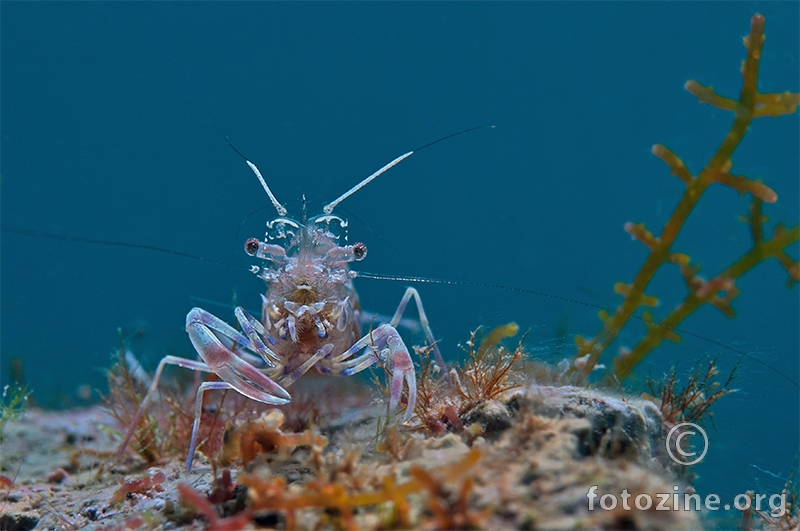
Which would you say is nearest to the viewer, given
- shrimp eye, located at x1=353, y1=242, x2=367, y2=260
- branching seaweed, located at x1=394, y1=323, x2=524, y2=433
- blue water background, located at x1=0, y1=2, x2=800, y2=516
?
branching seaweed, located at x1=394, y1=323, x2=524, y2=433

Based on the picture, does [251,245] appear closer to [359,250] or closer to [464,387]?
[359,250]

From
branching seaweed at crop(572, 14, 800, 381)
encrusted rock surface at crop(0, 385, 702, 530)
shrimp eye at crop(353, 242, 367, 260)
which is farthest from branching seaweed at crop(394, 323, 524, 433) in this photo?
shrimp eye at crop(353, 242, 367, 260)

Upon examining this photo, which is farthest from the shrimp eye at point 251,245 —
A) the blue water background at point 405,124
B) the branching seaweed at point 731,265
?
the blue water background at point 405,124

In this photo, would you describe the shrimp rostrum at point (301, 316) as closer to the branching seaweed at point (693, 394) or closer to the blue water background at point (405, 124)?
the branching seaweed at point (693, 394)

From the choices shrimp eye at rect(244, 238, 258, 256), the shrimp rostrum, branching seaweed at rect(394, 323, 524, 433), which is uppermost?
shrimp eye at rect(244, 238, 258, 256)

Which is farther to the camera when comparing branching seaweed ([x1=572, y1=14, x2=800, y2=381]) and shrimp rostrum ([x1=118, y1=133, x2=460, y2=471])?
branching seaweed ([x1=572, y1=14, x2=800, y2=381])

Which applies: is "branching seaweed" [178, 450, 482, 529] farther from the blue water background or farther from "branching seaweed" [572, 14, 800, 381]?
the blue water background

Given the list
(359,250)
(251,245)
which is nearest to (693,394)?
(359,250)
